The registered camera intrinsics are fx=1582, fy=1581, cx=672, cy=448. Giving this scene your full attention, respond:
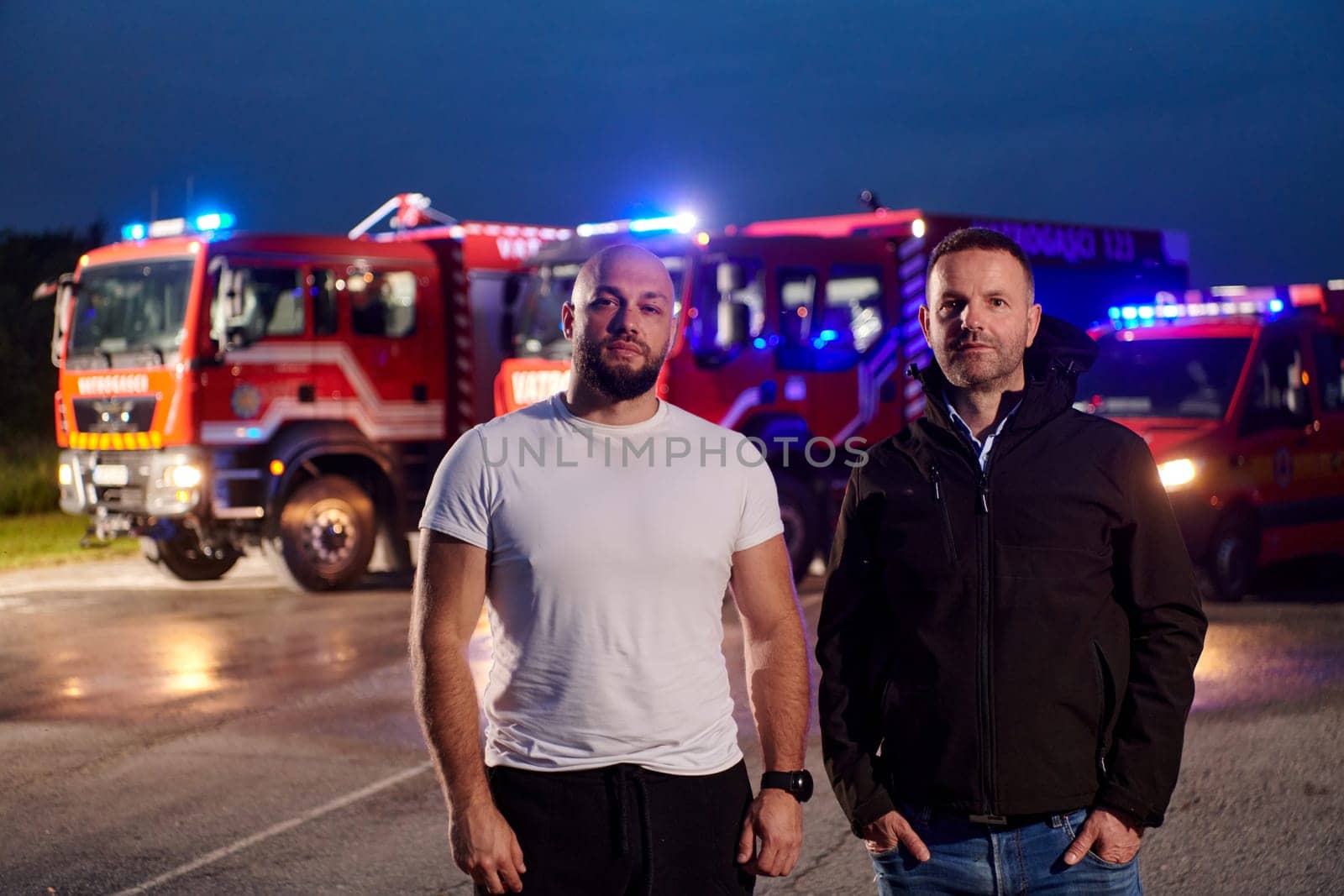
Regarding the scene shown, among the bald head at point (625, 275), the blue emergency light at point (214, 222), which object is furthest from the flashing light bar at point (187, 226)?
the bald head at point (625, 275)

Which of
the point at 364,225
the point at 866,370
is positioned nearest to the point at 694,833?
the point at 866,370

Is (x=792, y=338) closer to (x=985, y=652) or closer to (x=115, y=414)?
(x=115, y=414)

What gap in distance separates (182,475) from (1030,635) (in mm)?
10663

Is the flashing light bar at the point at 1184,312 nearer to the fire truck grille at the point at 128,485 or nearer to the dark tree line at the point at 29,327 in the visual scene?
the fire truck grille at the point at 128,485

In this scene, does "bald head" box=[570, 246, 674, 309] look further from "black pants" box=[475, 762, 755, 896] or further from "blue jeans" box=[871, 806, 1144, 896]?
"blue jeans" box=[871, 806, 1144, 896]

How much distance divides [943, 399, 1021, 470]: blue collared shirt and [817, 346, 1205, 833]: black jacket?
2 cm

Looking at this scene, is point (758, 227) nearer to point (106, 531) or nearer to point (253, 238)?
point (253, 238)

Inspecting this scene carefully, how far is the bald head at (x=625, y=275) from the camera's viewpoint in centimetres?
292

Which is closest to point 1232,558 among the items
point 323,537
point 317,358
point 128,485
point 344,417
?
point 323,537

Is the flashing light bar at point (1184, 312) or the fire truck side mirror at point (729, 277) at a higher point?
the fire truck side mirror at point (729, 277)

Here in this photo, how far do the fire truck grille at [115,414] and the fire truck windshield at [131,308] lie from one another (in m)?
0.39

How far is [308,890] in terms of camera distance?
5.14 metres

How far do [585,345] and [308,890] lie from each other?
293 centimetres

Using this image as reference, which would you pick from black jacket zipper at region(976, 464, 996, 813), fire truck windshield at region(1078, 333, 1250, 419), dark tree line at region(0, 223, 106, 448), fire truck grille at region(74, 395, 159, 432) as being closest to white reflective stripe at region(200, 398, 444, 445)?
fire truck grille at region(74, 395, 159, 432)
